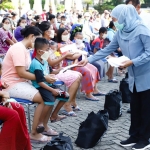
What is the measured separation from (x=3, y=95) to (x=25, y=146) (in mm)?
571

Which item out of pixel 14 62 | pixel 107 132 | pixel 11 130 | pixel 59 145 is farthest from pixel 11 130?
pixel 107 132

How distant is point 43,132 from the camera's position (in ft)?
15.1

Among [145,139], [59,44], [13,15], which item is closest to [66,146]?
[145,139]

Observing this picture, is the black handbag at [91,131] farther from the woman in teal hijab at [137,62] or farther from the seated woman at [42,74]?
the seated woman at [42,74]

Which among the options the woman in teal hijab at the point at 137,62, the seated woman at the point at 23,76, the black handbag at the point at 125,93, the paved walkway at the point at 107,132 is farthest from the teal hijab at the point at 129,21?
the black handbag at the point at 125,93

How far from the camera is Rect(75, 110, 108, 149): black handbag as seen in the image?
4148 mm

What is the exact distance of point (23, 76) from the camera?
14.4 ft

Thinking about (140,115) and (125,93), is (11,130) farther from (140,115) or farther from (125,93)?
(125,93)

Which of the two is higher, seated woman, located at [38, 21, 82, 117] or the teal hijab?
the teal hijab

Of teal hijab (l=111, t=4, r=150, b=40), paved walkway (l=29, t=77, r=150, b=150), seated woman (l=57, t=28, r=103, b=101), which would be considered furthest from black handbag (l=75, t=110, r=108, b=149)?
seated woman (l=57, t=28, r=103, b=101)

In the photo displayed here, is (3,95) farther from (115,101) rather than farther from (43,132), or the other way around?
(115,101)

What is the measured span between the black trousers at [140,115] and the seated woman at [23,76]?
1062 mm

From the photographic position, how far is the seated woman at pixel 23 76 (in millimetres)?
4332

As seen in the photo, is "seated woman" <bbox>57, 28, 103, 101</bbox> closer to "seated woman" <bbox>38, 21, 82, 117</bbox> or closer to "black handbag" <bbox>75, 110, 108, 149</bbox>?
"seated woman" <bbox>38, 21, 82, 117</bbox>
